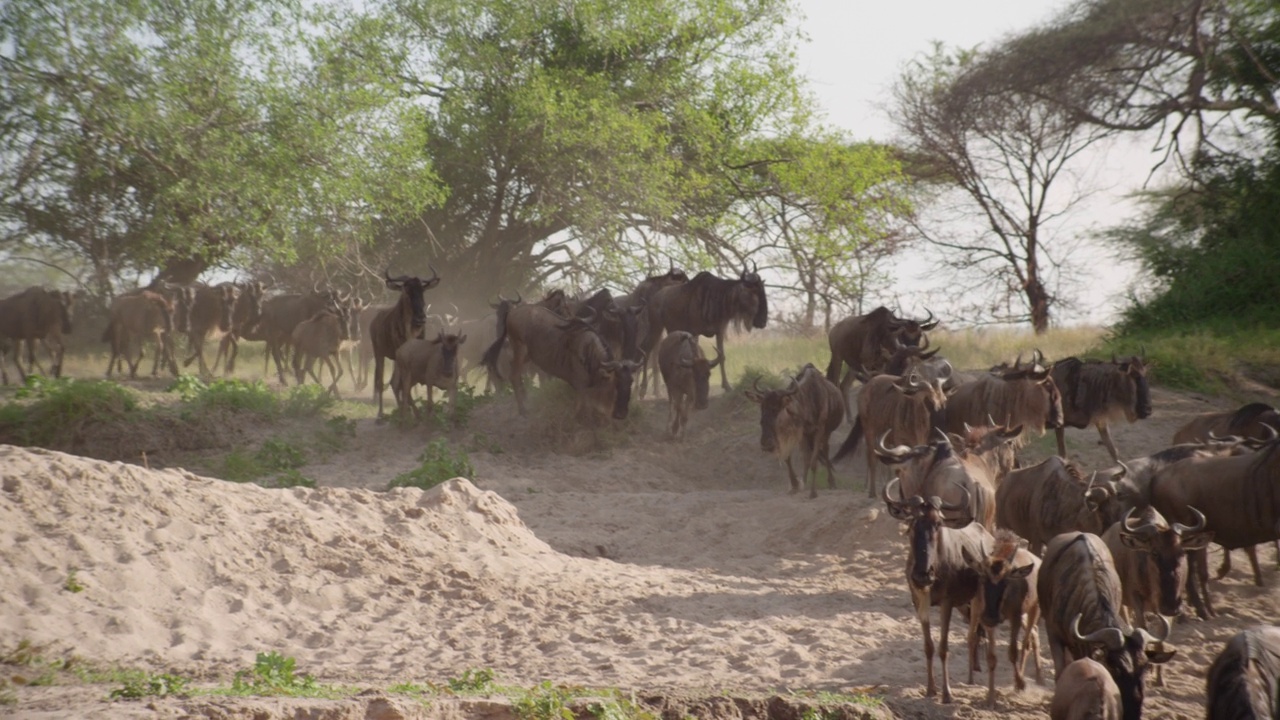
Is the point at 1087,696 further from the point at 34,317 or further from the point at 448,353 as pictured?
the point at 34,317

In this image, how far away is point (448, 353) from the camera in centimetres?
1548

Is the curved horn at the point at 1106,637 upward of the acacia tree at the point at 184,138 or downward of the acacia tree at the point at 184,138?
downward

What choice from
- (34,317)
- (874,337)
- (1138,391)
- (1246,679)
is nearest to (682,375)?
(874,337)

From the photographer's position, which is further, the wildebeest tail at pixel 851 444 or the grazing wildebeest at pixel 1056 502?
the wildebeest tail at pixel 851 444

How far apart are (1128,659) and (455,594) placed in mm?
4525

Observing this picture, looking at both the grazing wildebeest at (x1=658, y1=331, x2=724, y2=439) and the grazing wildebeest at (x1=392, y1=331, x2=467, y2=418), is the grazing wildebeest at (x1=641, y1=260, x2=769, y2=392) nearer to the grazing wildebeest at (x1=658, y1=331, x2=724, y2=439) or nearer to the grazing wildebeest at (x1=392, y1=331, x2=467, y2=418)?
the grazing wildebeest at (x1=658, y1=331, x2=724, y2=439)

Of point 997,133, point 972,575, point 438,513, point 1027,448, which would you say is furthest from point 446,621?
point 997,133

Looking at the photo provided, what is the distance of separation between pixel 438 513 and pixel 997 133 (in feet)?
60.4

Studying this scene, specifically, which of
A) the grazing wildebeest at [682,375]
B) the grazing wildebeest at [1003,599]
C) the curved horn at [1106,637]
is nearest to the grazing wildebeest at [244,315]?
the grazing wildebeest at [682,375]

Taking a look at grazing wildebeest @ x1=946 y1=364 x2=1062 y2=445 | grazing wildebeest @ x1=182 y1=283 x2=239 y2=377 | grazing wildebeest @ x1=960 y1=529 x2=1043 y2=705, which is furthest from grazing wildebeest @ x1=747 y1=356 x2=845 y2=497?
grazing wildebeest @ x1=182 y1=283 x2=239 y2=377

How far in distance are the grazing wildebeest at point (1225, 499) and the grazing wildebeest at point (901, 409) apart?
8.04 ft

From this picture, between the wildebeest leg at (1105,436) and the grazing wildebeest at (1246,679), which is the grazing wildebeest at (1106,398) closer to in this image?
the wildebeest leg at (1105,436)

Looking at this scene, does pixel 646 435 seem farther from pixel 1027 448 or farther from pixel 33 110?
pixel 33 110

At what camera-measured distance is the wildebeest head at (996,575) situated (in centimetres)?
702
